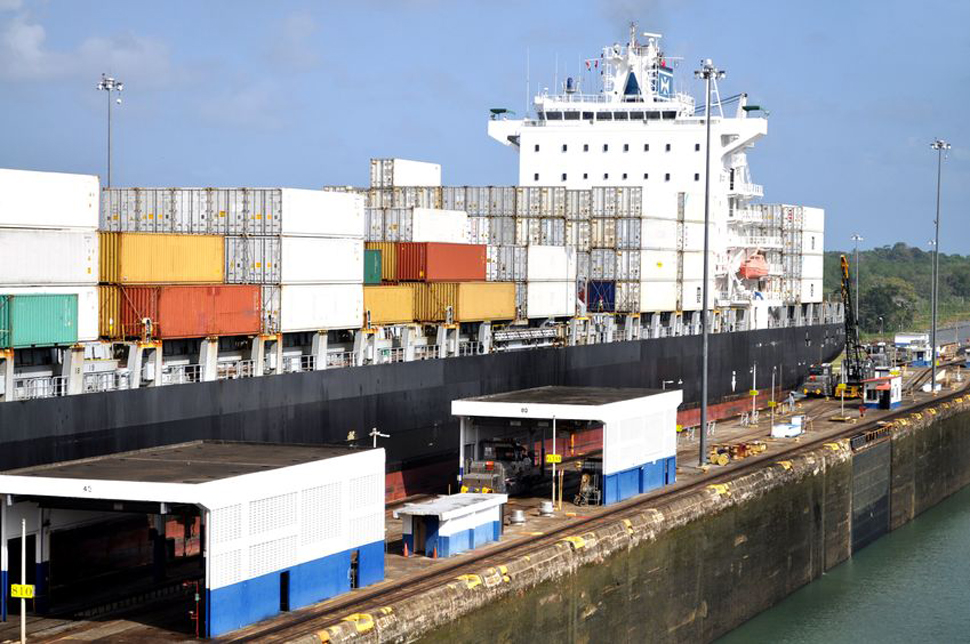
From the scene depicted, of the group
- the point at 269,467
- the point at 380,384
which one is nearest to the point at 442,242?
the point at 380,384

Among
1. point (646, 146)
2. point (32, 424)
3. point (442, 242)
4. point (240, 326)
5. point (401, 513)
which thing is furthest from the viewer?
point (646, 146)

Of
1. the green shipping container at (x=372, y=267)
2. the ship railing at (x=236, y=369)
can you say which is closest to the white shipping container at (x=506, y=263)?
the green shipping container at (x=372, y=267)

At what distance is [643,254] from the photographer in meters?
70.3

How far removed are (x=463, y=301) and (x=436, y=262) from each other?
198 centimetres

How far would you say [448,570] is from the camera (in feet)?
109

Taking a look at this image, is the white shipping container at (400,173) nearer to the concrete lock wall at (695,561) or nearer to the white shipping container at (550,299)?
the white shipping container at (550,299)

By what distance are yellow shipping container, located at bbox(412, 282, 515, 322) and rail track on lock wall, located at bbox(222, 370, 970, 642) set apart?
11882 mm

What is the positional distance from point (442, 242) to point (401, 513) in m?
21.8

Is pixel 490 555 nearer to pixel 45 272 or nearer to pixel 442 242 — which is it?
pixel 45 272

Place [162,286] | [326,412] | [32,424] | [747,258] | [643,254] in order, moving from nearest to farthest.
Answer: [32,424] < [162,286] < [326,412] < [643,254] < [747,258]

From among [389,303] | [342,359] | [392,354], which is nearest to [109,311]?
[342,359]

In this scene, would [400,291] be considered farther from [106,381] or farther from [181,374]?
[106,381]

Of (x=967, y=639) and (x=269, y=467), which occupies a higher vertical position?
(x=269, y=467)

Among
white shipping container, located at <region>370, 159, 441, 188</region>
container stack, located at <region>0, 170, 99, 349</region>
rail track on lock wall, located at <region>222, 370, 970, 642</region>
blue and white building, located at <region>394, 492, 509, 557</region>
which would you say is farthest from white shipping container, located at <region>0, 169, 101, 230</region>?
white shipping container, located at <region>370, 159, 441, 188</region>
